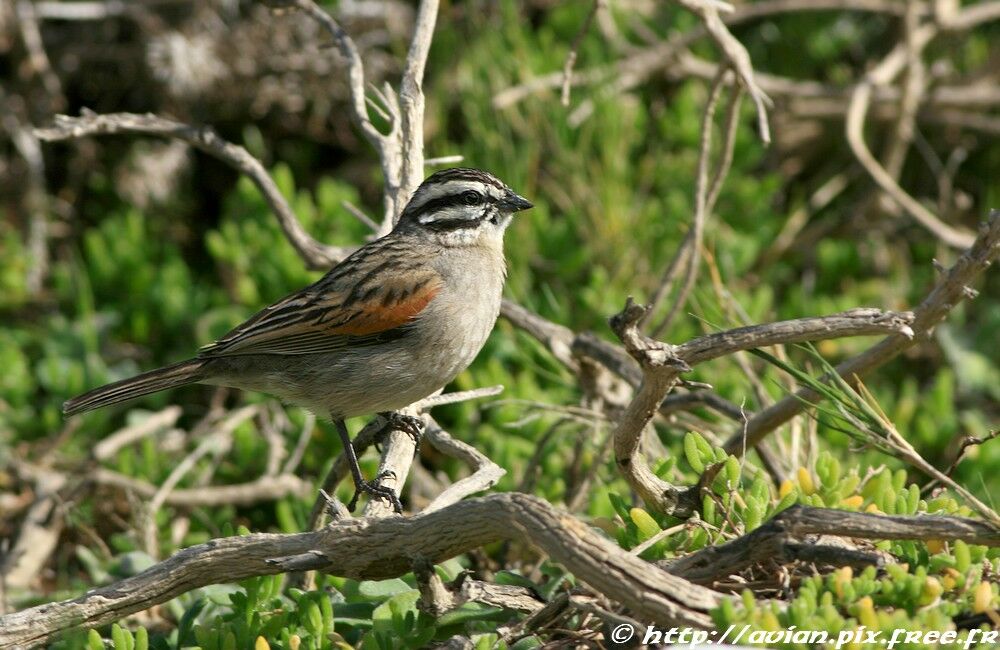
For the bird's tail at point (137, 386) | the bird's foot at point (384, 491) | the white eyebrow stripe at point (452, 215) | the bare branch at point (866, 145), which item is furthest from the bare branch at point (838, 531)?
the bare branch at point (866, 145)

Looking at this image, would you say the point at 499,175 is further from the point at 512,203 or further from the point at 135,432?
the point at 135,432

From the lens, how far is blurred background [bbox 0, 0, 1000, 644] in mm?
6133

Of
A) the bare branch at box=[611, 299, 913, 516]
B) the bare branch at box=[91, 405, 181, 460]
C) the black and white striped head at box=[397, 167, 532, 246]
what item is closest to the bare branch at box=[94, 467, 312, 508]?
the bare branch at box=[91, 405, 181, 460]

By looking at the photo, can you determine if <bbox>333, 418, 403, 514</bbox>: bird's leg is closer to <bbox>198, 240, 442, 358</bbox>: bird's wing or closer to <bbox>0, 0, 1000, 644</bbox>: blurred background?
<bbox>198, 240, 442, 358</bbox>: bird's wing

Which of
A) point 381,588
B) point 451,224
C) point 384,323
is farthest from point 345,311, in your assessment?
point 381,588

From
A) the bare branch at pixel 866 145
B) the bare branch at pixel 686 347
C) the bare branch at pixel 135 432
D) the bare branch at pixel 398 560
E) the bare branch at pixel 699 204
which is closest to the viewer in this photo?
the bare branch at pixel 398 560

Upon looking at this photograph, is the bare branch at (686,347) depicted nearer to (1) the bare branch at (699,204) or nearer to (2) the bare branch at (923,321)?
(2) the bare branch at (923,321)

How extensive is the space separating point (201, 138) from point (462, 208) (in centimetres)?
116

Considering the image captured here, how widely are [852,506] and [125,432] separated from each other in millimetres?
3845

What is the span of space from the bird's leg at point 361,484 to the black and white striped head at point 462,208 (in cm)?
94

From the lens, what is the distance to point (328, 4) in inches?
317

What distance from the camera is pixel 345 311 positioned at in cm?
517

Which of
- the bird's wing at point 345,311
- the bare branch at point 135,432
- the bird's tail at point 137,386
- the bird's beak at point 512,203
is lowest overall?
the bare branch at point 135,432

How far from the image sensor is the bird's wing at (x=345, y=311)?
5070 millimetres
